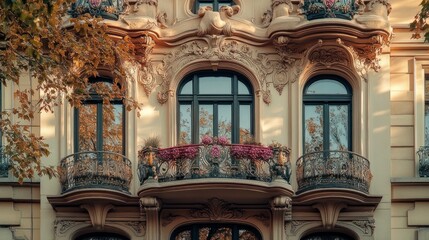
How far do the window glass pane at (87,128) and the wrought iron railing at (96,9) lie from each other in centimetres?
237

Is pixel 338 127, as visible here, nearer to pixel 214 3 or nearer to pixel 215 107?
pixel 215 107

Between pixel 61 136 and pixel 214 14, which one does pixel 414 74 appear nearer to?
pixel 214 14

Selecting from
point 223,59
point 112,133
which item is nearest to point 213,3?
point 223,59

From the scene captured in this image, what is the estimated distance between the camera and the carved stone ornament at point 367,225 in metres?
38.8

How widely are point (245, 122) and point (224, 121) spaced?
1.76 ft

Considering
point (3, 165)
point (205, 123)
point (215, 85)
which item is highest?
point (215, 85)

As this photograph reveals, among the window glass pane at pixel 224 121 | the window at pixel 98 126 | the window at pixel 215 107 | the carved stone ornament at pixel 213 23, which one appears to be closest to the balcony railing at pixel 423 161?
the window at pixel 215 107

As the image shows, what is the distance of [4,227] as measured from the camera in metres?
39.0

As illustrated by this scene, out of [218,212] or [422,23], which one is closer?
[422,23]

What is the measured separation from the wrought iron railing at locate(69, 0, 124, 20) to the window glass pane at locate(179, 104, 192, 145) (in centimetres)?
294

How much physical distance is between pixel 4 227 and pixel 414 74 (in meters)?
11.0

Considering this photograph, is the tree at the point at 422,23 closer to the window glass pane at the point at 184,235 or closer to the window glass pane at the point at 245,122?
the window glass pane at the point at 245,122

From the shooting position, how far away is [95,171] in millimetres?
38656

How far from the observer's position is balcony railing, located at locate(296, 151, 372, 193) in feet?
126
